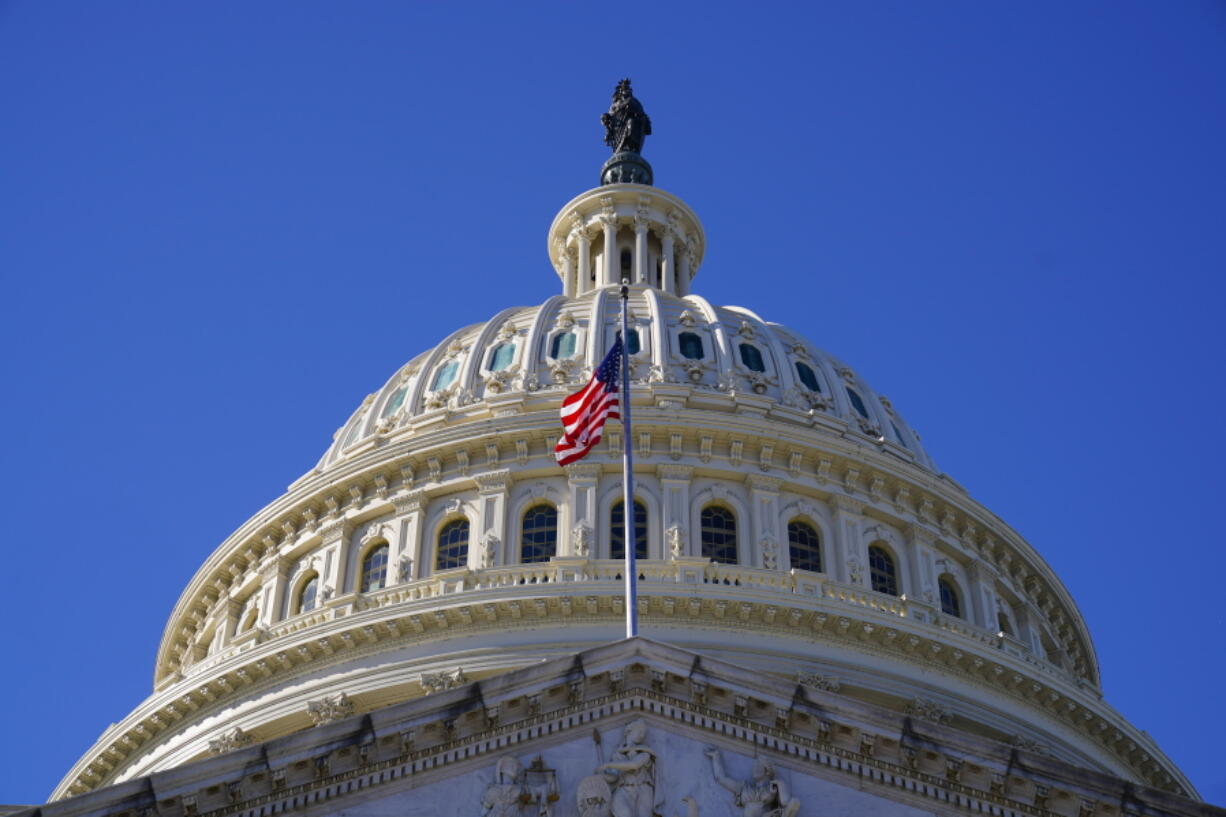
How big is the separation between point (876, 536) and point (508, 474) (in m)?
11.3

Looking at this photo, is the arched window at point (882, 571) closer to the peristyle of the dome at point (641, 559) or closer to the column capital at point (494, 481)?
the peristyle of the dome at point (641, 559)

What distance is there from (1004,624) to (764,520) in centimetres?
969

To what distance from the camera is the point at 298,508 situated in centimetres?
6372

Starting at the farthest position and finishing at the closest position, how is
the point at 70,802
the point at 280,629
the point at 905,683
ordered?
the point at 280,629 → the point at 905,683 → the point at 70,802

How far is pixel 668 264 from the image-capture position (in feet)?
255

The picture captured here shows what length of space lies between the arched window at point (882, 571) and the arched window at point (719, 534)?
4.21m

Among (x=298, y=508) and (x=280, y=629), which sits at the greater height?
(x=298, y=508)

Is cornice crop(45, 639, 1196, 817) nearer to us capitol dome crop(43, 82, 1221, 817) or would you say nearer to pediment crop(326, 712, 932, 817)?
pediment crop(326, 712, 932, 817)

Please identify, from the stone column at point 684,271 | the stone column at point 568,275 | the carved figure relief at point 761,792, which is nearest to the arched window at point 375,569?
the stone column at point 568,275

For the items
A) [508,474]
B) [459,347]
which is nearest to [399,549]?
[508,474]

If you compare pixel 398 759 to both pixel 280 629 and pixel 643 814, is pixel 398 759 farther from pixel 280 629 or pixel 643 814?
pixel 280 629

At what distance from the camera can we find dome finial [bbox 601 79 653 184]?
83.6 m

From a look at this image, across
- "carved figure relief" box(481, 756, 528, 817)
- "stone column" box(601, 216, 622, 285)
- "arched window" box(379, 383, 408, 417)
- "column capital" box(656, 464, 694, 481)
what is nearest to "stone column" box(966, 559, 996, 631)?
"column capital" box(656, 464, 694, 481)

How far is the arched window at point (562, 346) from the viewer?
6600 centimetres
